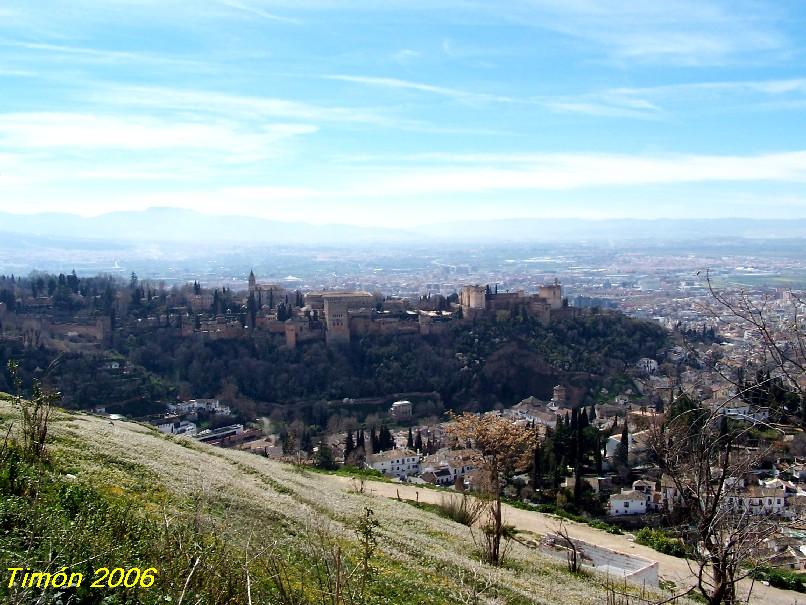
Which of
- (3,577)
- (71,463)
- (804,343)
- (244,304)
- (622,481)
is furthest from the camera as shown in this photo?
(244,304)

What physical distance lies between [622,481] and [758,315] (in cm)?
1836

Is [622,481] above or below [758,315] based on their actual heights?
below

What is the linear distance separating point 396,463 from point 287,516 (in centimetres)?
1529

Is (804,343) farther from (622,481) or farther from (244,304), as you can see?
(244,304)

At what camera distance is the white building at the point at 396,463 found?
22.4 meters

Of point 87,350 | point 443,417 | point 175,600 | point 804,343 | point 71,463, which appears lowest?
point 443,417

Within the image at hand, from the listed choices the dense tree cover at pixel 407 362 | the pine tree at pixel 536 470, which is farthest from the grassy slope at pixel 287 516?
the dense tree cover at pixel 407 362

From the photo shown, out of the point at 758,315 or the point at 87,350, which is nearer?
the point at 758,315

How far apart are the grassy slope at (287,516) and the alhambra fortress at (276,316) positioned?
31163 mm

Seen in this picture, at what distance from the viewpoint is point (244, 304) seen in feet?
159

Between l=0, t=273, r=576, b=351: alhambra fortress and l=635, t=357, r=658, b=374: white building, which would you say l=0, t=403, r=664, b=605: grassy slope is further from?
l=635, t=357, r=658, b=374: white building

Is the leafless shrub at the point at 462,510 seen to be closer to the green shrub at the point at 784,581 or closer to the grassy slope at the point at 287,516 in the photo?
the grassy slope at the point at 287,516

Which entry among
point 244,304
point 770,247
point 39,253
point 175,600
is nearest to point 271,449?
point 175,600

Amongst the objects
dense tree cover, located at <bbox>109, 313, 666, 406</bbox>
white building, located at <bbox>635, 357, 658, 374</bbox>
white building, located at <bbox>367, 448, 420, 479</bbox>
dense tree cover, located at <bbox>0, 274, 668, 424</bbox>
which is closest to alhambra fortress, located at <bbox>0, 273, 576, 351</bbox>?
dense tree cover, located at <bbox>0, 274, 668, 424</bbox>
